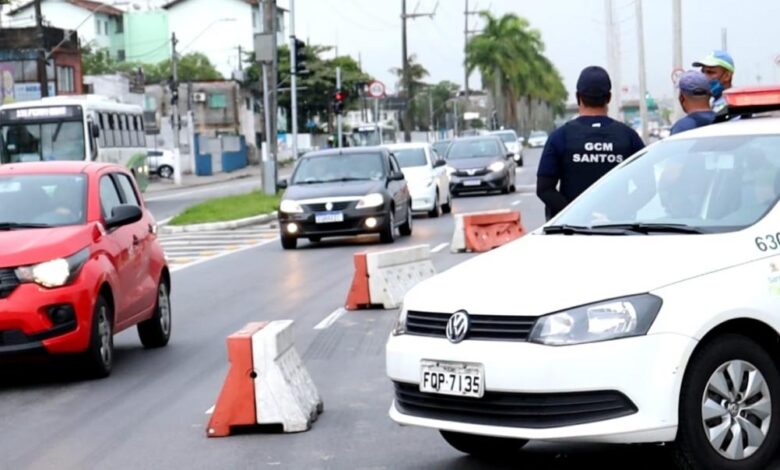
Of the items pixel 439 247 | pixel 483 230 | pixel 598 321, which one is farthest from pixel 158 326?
pixel 439 247

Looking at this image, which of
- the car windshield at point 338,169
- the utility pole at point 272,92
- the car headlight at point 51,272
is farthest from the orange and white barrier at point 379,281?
the utility pole at point 272,92

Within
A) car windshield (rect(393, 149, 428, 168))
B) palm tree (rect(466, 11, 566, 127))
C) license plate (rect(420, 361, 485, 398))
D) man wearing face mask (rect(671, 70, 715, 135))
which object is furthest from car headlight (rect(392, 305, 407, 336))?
palm tree (rect(466, 11, 566, 127))

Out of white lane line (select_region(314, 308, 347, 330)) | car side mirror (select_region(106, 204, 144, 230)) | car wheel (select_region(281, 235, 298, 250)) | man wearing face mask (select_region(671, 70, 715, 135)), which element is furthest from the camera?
car wheel (select_region(281, 235, 298, 250))

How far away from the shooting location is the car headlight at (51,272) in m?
11.1

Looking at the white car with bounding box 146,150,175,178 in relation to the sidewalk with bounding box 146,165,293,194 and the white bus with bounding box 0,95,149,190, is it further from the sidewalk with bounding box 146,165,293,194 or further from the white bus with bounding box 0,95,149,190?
the white bus with bounding box 0,95,149,190

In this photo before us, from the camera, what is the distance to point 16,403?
10.7m

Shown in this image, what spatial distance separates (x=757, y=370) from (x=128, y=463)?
11.1ft

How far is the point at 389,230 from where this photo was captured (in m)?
25.4

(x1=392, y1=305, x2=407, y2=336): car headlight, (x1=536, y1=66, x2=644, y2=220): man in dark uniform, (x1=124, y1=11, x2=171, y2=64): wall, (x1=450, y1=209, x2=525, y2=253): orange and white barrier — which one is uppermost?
(x1=124, y1=11, x2=171, y2=64): wall

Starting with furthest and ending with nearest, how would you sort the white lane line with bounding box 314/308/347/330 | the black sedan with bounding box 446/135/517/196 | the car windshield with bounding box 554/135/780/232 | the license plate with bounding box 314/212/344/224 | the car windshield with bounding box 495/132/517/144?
the car windshield with bounding box 495/132/517/144
the black sedan with bounding box 446/135/517/196
the license plate with bounding box 314/212/344/224
the white lane line with bounding box 314/308/347/330
the car windshield with bounding box 554/135/780/232

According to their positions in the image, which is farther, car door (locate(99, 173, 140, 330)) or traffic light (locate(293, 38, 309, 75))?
traffic light (locate(293, 38, 309, 75))

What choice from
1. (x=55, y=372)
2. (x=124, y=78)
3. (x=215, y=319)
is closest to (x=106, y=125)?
(x=215, y=319)

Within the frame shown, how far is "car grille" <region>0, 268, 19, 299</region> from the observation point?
11031mm

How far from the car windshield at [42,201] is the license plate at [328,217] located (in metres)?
12.5
